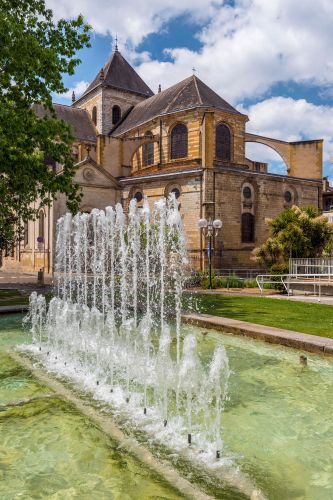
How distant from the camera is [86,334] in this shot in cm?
914

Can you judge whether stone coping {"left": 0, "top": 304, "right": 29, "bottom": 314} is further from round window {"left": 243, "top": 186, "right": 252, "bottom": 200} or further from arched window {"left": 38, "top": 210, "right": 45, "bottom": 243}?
round window {"left": 243, "top": 186, "right": 252, "bottom": 200}

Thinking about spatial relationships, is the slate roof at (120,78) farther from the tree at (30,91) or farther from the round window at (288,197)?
the tree at (30,91)

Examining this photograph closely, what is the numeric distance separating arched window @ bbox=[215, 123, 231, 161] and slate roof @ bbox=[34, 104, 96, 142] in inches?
559

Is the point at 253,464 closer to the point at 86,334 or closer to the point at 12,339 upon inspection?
the point at 86,334

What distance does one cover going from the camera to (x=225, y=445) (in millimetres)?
4531

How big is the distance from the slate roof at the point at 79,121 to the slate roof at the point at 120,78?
353 cm

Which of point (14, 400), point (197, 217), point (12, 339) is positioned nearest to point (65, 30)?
point (12, 339)

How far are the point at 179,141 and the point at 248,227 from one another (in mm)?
9304

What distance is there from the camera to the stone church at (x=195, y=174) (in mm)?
30250

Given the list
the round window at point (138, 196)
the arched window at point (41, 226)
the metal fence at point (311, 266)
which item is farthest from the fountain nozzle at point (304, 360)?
the arched window at point (41, 226)

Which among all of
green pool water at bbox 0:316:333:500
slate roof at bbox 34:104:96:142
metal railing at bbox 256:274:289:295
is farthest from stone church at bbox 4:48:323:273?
green pool water at bbox 0:316:333:500

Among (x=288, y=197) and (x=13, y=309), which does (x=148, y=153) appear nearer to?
(x=288, y=197)

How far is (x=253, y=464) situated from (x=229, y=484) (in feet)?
1.69

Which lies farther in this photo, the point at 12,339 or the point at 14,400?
the point at 12,339
